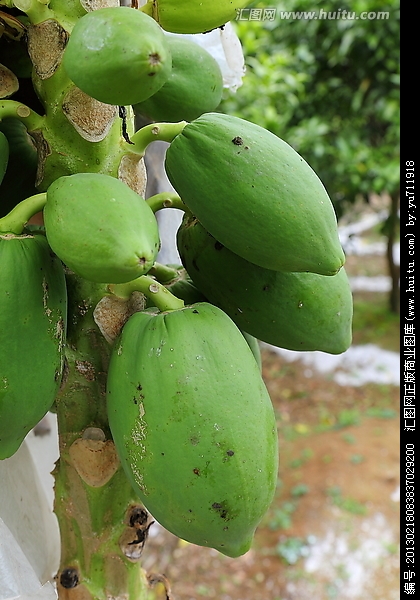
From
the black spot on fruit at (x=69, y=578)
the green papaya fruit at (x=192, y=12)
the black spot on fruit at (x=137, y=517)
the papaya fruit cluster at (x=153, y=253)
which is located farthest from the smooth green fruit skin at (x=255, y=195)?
the black spot on fruit at (x=69, y=578)

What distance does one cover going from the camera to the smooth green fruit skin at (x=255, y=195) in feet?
1.99

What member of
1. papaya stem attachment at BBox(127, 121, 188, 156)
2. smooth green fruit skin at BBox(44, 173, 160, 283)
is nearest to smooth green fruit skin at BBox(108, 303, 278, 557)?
smooth green fruit skin at BBox(44, 173, 160, 283)

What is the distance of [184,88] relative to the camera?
0.75 m

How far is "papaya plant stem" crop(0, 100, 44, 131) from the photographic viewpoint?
64 centimetres

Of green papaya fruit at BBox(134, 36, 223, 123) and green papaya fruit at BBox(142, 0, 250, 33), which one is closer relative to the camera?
green papaya fruit at BBox(142, 0, 250, 33)

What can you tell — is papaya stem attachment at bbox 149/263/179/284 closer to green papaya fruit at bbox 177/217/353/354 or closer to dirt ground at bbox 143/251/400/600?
green papaya fruit at bbox 177/217/353/354

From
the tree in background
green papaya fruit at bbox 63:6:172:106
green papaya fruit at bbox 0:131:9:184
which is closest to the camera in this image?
green papaya fruit at bbox 63:6:172:106

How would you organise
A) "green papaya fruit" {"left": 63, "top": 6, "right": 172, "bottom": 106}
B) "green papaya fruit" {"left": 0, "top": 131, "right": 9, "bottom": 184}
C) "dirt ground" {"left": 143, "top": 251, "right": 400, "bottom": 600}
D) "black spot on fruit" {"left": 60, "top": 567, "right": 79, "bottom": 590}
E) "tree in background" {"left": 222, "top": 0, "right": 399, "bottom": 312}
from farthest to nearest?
"tree in background" {"left": 222, "top": 0, "right": 399, "bottom": 312}
"dirt ground" {"left": 143, "top": 251, "right": 400, "bottom": 600}
"black spot on fruit" {"left": 60, "top": 567, "right": 79, "bottom": 590}
"green papaya fruit" {"left": 0, "top": 131, "right": 9, "bottom": 184}
"green papaya fruit" {"left": 63, "top": 6, "right": 172, "bottom": 106}

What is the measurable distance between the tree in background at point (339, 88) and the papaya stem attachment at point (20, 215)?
2.61 metres

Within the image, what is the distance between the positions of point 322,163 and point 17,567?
3.16 metres

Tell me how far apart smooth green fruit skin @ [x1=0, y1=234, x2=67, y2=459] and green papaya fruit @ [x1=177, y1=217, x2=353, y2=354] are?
179mm

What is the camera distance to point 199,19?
2.11 feet
